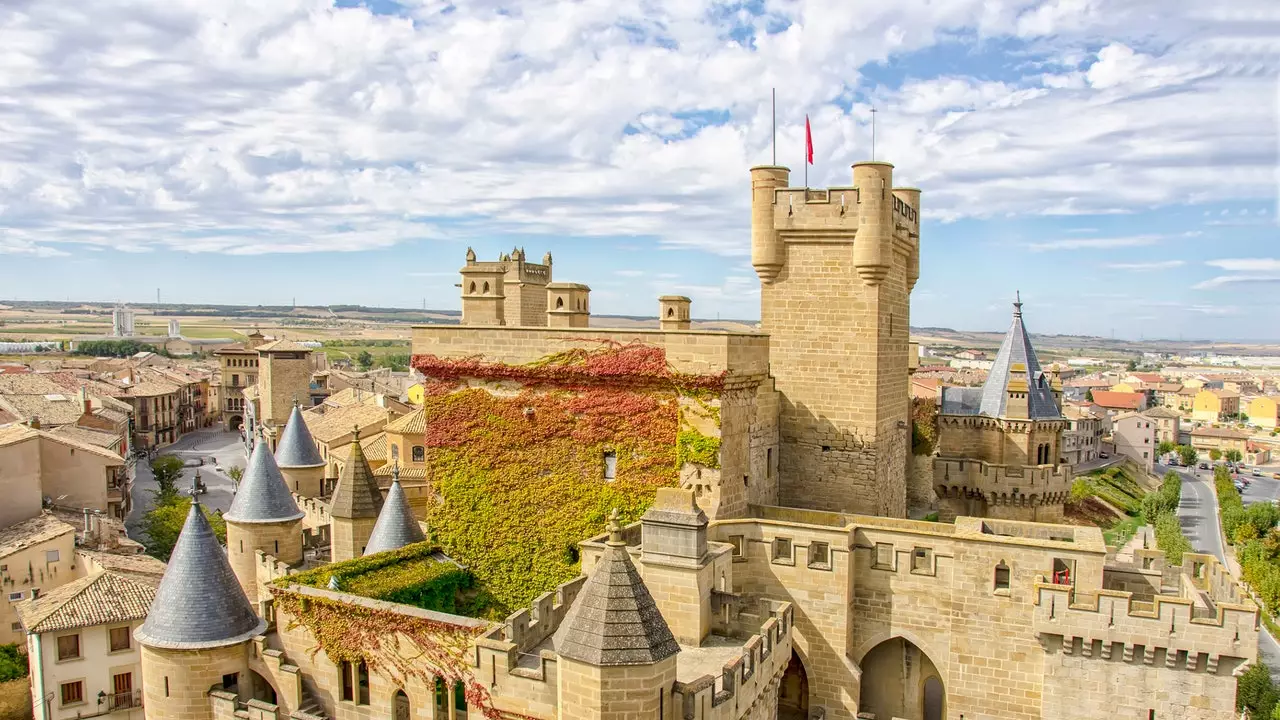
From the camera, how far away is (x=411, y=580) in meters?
21.1

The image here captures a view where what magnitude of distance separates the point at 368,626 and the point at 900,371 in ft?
51.4

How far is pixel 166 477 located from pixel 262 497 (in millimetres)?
44234

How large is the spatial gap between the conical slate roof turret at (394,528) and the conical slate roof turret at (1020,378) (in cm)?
2361

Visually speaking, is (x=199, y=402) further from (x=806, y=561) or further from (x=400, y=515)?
(x=806, y=561)

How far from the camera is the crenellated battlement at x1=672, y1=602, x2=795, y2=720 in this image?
13.6 meters

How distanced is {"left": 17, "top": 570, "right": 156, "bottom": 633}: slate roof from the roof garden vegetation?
1390 cm

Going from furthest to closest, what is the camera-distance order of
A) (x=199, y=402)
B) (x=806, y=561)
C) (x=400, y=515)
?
(x=199, y=402) → (x=400, y=515) → (x=806, y=561)

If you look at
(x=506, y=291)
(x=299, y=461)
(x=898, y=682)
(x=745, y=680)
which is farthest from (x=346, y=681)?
(x=506, y=291)

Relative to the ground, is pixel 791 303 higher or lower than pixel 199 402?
higher

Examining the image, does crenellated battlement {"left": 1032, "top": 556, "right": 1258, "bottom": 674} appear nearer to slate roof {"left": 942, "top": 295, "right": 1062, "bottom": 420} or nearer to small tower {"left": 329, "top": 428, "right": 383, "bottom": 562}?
small tower {"left": 329, "top": 428, "right": 383, "bottom": 562}

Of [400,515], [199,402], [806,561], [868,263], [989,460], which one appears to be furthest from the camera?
[199,402]

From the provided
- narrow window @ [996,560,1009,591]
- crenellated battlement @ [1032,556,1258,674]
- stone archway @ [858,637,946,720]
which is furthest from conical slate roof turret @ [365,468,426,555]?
crenellated battlement @ [1032,556,1258,674]

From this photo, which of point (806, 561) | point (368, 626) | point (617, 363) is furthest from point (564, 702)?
point (617, 363)

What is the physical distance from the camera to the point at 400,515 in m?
24.7
